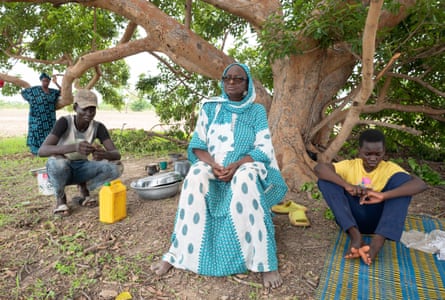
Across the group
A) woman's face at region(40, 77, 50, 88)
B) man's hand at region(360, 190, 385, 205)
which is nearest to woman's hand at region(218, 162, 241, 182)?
man's hand at region(360, 190, 385, 205)

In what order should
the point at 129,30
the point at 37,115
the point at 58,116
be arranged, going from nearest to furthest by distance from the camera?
the point at 37,115
the point at 129,30
the point at 58,116

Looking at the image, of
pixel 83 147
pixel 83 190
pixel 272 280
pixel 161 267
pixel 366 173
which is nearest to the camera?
pixel 272 280

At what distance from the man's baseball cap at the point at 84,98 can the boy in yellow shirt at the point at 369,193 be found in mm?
2144

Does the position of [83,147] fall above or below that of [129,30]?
below

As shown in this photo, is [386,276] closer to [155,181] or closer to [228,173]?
[228,173]

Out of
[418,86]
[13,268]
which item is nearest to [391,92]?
[418,86]

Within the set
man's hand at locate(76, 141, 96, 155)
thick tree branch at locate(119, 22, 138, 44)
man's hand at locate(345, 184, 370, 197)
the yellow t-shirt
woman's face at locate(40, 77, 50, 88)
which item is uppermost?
thick tree branch at locate(119, 22, 138, 44)

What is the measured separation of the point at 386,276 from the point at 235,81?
5.61ft

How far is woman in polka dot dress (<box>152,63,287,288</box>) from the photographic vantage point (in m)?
2.02

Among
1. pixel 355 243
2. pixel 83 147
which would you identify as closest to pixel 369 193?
pixel 355 243

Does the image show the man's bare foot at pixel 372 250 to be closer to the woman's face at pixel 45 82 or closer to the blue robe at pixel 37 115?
the blue robe at pixel 37 115

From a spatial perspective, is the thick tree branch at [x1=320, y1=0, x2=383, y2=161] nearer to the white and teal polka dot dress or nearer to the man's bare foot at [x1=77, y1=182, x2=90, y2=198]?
the white and teal polka dot dress

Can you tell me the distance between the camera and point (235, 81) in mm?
2412

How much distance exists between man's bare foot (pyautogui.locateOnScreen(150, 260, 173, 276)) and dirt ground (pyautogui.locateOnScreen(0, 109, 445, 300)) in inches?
1.3
